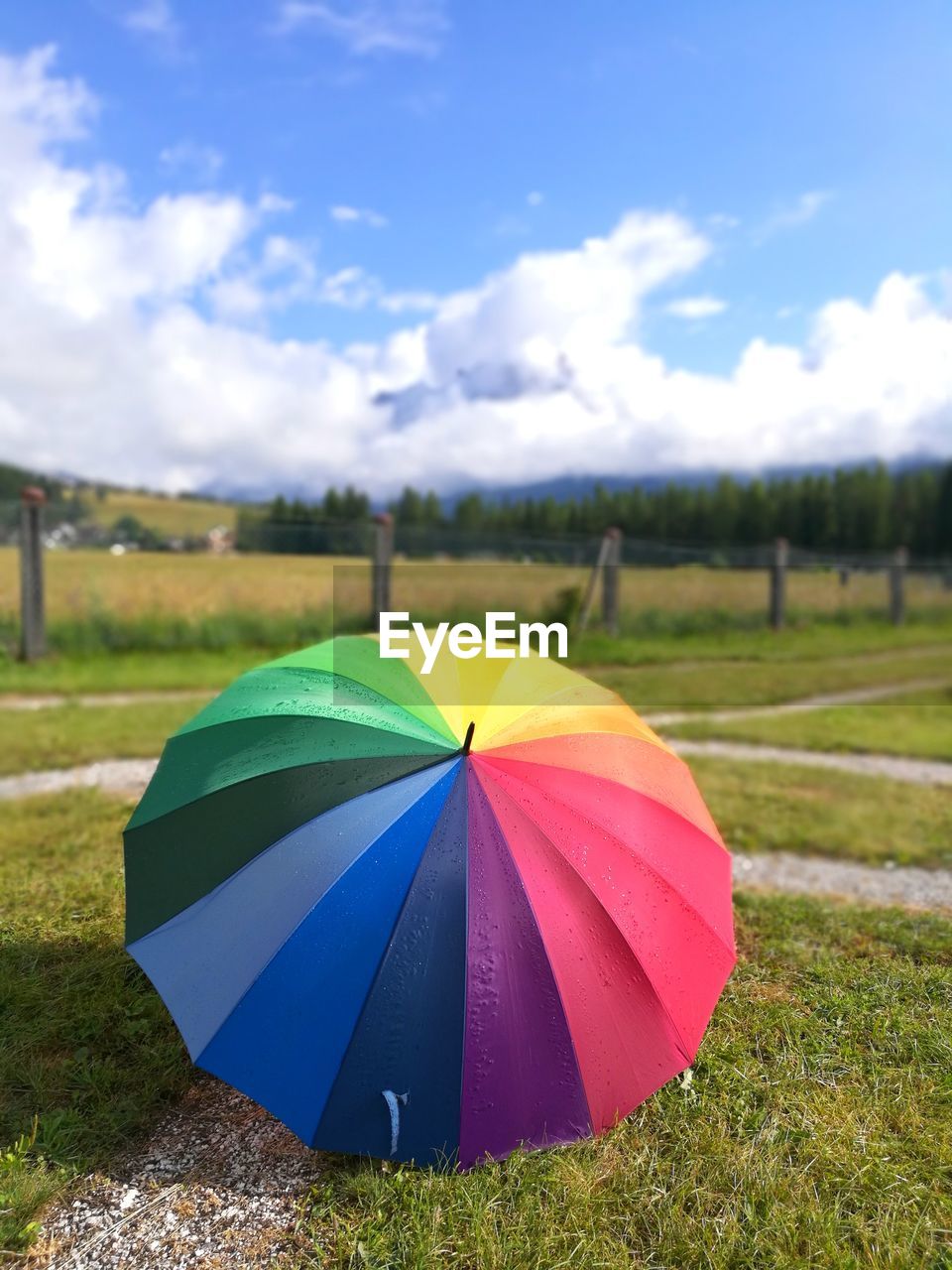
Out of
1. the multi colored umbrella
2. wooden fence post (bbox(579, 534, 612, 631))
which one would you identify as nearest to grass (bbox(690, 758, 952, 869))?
the multi colored umbrella

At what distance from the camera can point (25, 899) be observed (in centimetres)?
422

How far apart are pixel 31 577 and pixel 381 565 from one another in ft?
15.0

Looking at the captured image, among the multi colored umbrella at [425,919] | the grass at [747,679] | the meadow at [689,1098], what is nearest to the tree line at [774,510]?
the grass at [747,679]

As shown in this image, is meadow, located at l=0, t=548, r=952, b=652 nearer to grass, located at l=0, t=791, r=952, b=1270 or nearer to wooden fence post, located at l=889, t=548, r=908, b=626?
wooden fence post, located at l=889, t=548, r=908, b=626

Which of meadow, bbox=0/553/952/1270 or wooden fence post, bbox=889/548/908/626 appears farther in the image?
wooden fence post, bbox=889/548/908/626

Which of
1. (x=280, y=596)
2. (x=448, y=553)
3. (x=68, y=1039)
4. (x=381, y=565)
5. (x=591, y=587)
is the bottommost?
(x=68, y=1039)

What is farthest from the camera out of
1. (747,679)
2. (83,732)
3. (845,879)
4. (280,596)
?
(280,596)

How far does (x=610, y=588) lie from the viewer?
50.6ft

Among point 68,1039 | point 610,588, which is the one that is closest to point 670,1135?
point 68,1039

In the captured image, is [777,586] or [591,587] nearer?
[591,587]

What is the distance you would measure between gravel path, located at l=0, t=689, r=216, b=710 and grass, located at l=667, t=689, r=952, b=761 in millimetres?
5196

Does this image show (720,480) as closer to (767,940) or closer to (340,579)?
(340,579)

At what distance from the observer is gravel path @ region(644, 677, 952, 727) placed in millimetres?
9812

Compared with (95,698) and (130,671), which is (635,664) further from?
(95,698)
